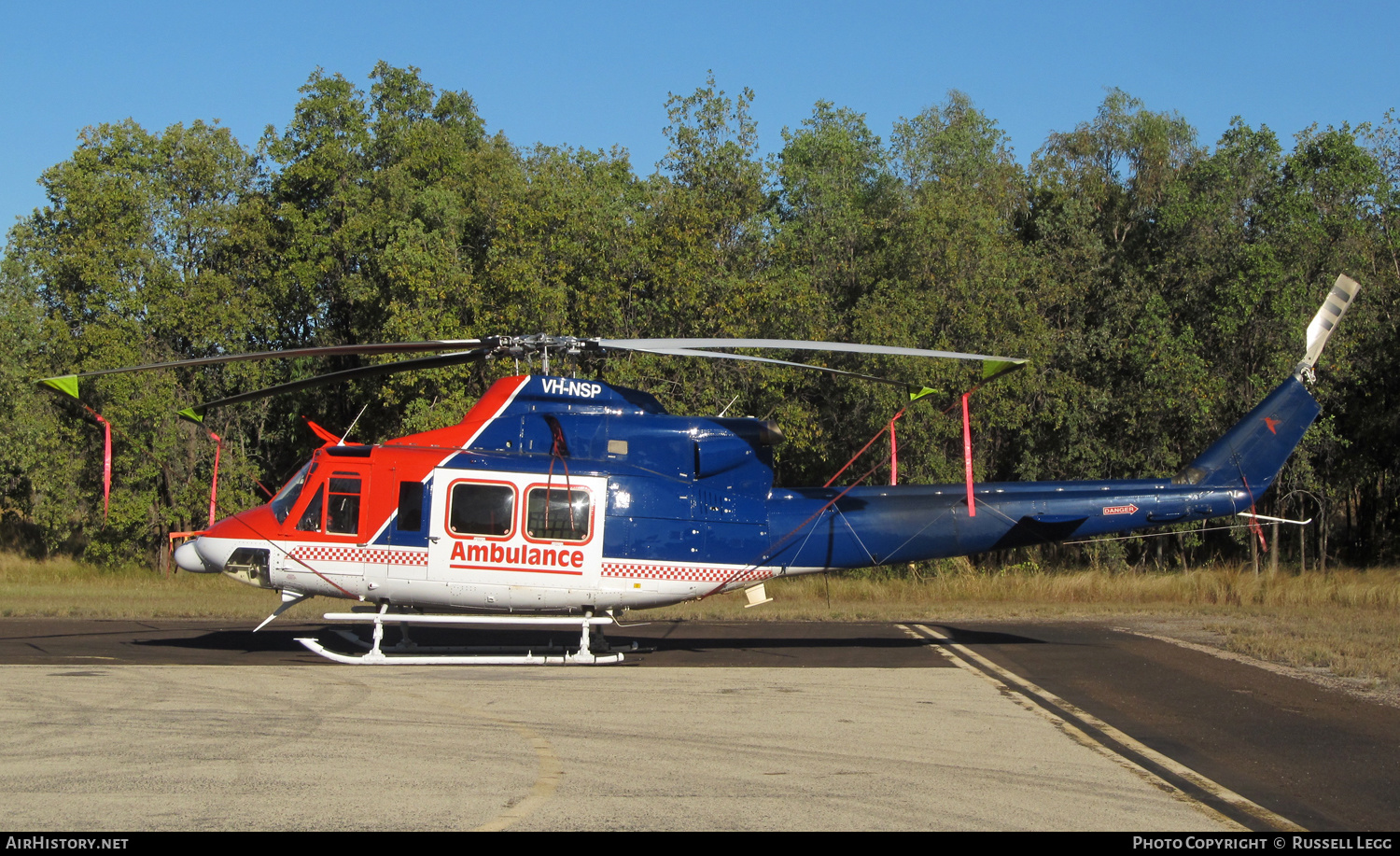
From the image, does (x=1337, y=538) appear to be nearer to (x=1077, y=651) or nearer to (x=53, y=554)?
(x=1077, y=651)

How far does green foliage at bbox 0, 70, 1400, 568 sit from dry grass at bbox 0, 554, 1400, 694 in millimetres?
3588

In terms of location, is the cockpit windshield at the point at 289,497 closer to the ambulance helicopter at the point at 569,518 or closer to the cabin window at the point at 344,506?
the ambulance helicopter at the point at 569,518

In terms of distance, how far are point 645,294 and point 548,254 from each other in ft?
8.71

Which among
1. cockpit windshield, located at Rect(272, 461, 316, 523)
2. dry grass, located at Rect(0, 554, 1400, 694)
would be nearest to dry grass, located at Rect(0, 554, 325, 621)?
dry grass, located at Rect(0, 554, 1400, 694)

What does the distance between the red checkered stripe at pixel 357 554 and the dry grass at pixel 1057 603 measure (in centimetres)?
671

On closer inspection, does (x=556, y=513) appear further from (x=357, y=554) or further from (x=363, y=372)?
(x=363, y=372)

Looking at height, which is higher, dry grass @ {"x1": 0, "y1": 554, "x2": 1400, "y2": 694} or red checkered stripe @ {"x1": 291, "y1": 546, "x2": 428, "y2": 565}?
red checkered stripe @ {"x1": 291, "y1": 546, "x2": 428, "y2": 565}

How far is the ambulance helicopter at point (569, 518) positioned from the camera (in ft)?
41.6

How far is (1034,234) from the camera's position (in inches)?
1495

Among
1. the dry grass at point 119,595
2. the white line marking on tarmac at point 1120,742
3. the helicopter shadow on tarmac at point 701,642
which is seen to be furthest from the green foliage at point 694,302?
the white line marking on tarmac at point 1120,742

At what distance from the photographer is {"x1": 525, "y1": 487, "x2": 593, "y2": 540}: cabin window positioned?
1266 cm

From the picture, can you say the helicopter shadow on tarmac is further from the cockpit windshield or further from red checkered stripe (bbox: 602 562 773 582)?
the cockpit windshield
